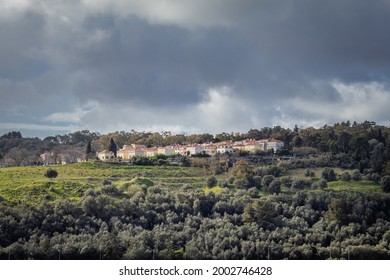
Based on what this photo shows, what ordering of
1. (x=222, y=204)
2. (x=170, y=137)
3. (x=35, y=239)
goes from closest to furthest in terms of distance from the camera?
(x=35, y=239) → (x=222, y=204) → (x=170, y=137)

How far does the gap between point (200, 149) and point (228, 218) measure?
16.1 m

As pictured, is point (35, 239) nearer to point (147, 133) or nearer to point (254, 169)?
point (254, 169)

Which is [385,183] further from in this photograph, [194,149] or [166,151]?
[166,151]

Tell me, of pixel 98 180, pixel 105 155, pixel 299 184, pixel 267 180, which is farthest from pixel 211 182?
pixel 105 155

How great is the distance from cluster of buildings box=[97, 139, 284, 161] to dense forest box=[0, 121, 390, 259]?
506cm

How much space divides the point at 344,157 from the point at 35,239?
19078 mm

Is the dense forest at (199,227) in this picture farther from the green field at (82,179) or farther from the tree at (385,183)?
the tree at (385,183)

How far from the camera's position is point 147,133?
4869 centimetres

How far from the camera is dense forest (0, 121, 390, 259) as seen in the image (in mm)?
17828

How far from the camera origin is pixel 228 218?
69.7 ft

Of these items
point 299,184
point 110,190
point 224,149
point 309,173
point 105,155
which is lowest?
point 110,190

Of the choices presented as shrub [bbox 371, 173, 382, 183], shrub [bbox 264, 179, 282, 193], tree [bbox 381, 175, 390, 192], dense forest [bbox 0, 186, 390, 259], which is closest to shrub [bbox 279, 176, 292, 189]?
shrub [bbox 264, 179, 282, 193]

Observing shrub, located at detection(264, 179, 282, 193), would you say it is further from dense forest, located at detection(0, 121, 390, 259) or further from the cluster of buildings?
the cluster of buildings
